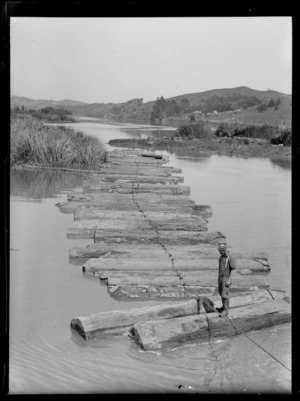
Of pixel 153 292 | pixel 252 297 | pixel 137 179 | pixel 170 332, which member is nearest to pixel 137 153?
pixel 137 179

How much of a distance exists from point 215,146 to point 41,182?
14.5 ft

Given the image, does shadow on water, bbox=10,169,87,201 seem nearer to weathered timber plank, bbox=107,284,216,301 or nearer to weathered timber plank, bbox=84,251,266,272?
weathered timber plank, bbox=84,251,266,272

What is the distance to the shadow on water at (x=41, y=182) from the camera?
1102 cm

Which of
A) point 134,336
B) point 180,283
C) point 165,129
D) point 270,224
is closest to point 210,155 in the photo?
point 165,129

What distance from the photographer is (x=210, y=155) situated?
48.6 ft

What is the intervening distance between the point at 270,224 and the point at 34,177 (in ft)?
16.2

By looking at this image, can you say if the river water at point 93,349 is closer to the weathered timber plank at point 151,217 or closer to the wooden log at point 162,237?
the wooden log at point 162,237

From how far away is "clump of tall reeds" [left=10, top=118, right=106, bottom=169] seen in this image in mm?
12727

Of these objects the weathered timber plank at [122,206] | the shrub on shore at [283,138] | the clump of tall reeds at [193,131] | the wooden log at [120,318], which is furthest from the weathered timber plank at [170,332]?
the clump of tall reeds at [193,131]

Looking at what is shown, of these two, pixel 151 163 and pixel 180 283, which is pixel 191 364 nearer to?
pixel 180 283

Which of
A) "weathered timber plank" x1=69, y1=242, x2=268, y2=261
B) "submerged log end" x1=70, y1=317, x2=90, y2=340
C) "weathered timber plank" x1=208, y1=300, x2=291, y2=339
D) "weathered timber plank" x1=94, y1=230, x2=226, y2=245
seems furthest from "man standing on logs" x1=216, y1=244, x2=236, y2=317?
"weathered timber plank" x1=94, y1=230, x2=226, y2=245

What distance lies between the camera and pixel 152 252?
702 centimetres

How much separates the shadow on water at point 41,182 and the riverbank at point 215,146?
127 inches

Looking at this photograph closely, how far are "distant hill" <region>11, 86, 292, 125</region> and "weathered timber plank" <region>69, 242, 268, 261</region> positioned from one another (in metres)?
1.65
